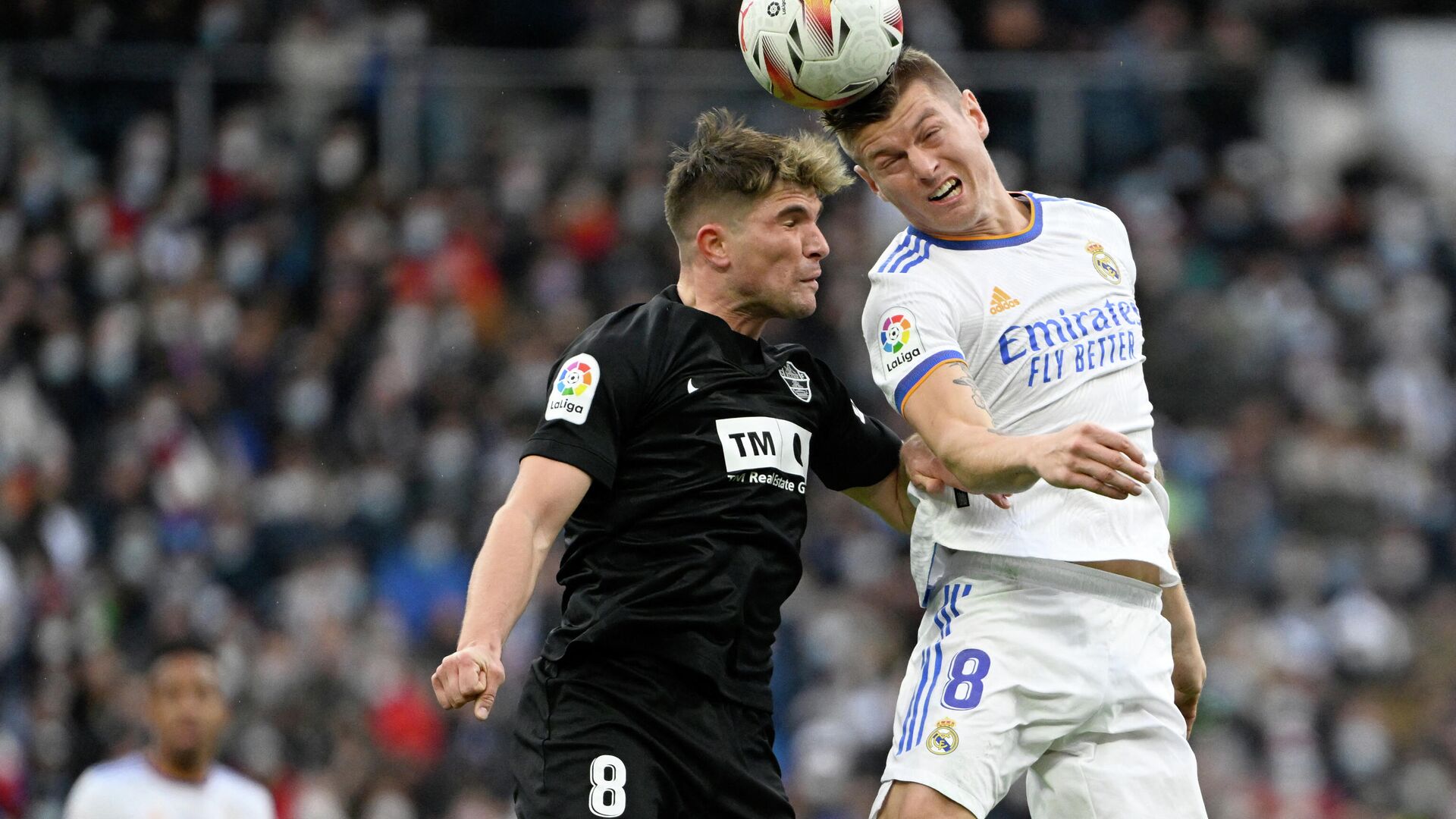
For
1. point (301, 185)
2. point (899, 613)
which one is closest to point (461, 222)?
point (301, 185)

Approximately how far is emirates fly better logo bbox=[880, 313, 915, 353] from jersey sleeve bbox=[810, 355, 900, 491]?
374 mm

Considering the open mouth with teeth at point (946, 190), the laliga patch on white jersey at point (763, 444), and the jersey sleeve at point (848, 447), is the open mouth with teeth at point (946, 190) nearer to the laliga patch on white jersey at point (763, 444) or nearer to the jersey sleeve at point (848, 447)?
the jersey sleeve at point (848, 447)

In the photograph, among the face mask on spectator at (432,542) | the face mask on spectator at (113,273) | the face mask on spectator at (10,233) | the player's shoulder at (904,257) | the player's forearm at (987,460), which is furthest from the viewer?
the face mask on spectator at (10,233)

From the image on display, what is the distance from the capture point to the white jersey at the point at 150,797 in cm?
747

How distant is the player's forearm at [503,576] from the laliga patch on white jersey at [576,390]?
11.3 inches

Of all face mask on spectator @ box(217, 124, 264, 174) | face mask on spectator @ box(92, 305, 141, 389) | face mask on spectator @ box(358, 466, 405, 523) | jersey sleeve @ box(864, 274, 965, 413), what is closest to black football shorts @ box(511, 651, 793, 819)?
jersey sleeve @ box(864, 274, 965, 413)

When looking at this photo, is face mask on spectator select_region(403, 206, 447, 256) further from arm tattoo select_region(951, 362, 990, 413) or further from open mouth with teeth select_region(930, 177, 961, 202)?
arm tattoo select_region(951, 362, 990, 413)

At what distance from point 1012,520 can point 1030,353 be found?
44cm

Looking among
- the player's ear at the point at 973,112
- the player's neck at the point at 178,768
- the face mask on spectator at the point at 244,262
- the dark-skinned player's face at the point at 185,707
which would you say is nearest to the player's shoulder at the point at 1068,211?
the player's ear at the point at 973,112

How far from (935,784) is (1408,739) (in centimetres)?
862

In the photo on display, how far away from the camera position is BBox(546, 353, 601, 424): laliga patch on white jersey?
4781 millimetres

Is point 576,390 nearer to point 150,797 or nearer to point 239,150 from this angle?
point 150,797

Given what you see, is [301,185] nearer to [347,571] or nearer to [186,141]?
[186,141]

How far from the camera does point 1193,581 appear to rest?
1302 centimetres
